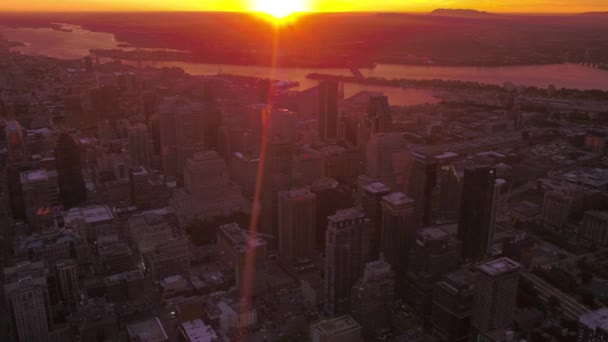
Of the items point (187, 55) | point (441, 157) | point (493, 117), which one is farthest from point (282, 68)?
point (441, 157)

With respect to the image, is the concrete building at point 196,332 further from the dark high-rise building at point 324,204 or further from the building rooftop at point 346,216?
the dark high-rise building at point 324,204

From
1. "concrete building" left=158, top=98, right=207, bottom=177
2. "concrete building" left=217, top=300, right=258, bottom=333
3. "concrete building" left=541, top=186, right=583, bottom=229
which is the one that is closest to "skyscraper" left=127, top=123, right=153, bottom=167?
"concrete building" left=158, top=98, right=207, bottom=177

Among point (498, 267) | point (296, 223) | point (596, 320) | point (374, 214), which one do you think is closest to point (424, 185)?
point (374, 214)

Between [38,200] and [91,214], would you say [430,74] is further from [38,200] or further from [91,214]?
[38,200]

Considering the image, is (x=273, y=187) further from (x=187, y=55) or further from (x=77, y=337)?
(x=187, y=55)

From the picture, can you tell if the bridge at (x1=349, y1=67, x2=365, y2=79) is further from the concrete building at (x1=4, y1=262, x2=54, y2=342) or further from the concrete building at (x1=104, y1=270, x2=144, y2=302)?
the concrete building at (x1=4, y1=262, x2=54, y2=342)
